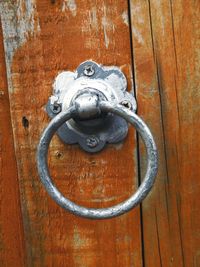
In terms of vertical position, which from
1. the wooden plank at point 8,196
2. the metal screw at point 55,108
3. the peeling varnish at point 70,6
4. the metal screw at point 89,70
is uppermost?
the peeling varnish at point 70,6

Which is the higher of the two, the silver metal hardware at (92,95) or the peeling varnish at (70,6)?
the peeling varnish at (70,6)

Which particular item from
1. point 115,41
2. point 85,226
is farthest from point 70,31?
point 85,226

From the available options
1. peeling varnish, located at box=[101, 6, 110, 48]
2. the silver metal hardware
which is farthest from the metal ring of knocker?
peeling varnish, located at box=[101, 6, 110, 48]

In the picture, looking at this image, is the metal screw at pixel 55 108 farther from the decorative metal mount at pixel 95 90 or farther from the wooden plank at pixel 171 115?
the wooden plank at pixel 171 115

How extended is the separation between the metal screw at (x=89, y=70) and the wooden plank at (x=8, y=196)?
0.14 metres

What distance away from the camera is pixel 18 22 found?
0.75 meters

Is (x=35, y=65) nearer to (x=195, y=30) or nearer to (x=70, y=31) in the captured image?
(x=70, y=31)

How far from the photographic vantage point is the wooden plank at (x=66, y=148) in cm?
73

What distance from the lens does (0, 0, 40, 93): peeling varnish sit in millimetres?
740

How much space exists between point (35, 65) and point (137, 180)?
9.7 inches

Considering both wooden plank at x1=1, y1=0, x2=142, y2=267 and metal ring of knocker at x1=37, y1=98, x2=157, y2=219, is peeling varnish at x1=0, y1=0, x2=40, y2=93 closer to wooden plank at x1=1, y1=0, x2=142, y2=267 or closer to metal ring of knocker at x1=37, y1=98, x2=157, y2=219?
wooden plank at x1=1, y1=0, x2=142, y2=267

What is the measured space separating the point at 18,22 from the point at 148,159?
1.00 feet

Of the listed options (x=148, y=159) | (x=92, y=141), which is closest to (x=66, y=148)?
(x=92, y=141)

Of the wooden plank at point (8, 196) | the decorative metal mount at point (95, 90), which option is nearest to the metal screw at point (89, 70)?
the decorative metal mount at point (95, 90)
